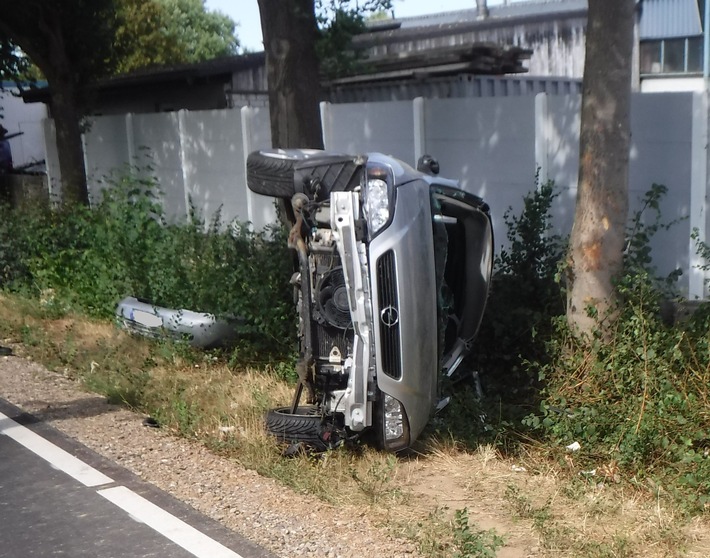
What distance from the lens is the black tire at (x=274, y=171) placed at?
6289 millimetres

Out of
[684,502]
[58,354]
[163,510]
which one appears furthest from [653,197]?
[58,354]

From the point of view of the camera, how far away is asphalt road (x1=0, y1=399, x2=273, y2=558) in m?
4.89

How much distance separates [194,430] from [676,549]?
344cm

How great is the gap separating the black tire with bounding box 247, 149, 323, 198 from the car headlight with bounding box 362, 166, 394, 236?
0.64 m

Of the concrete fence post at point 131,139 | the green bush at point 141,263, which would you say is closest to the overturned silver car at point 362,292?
the green bush at point 141,263

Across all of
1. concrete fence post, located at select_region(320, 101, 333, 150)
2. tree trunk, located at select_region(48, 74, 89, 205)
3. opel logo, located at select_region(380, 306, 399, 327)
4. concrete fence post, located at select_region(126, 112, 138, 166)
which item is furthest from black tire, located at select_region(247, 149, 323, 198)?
concrete fence post, located at select_region(126, 112, 138, 166)

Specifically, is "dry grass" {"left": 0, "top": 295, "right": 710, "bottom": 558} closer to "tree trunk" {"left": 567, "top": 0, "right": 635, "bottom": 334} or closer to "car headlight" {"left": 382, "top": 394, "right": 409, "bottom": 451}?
"car headlight" {"left": 382, "top": 394, "right": 409, "bottom": 451}

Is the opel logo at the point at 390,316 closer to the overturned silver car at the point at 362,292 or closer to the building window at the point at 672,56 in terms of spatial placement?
the overturned silver car at the point at 362,292

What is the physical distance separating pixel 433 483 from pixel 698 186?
149 inches

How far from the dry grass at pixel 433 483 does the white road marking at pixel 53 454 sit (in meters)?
0.81

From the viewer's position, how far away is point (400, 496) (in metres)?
5.44

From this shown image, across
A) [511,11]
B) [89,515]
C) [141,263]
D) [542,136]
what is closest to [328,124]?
[141,263]

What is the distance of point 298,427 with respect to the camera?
6141 millimetres

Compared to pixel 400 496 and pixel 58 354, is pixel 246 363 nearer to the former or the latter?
pixel 58 354
